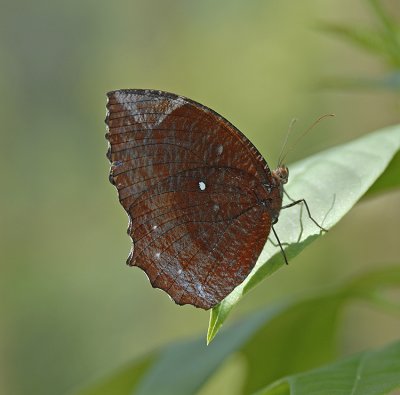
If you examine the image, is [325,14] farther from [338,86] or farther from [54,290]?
[54,290]

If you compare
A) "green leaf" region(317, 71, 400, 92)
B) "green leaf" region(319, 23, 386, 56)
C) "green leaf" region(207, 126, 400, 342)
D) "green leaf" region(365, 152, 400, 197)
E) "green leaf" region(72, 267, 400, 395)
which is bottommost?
"green leaf" region(72, 267, 400, 395)

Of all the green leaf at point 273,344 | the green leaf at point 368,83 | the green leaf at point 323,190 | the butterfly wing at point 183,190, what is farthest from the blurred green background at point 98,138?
the green leaf at point 323,190

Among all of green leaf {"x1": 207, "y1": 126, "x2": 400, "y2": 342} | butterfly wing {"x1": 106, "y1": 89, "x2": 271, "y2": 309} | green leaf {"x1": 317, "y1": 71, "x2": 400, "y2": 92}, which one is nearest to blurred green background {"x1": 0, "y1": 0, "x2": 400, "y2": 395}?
green leaf {"x1": 317, "y1": 71, "x2": 400, "y2": 92}

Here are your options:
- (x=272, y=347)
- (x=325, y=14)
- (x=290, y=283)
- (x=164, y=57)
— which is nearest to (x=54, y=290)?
(x=164, y=57)

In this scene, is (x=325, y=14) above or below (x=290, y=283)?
above

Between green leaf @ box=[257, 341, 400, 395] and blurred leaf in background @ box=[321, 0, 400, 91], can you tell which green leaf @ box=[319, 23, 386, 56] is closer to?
blurred leaf in background @ box=[321, 0, 400, 91]

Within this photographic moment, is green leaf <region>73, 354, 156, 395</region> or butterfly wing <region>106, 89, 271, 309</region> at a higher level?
butterfly wing <region>106, 89, 271, 309</region>
